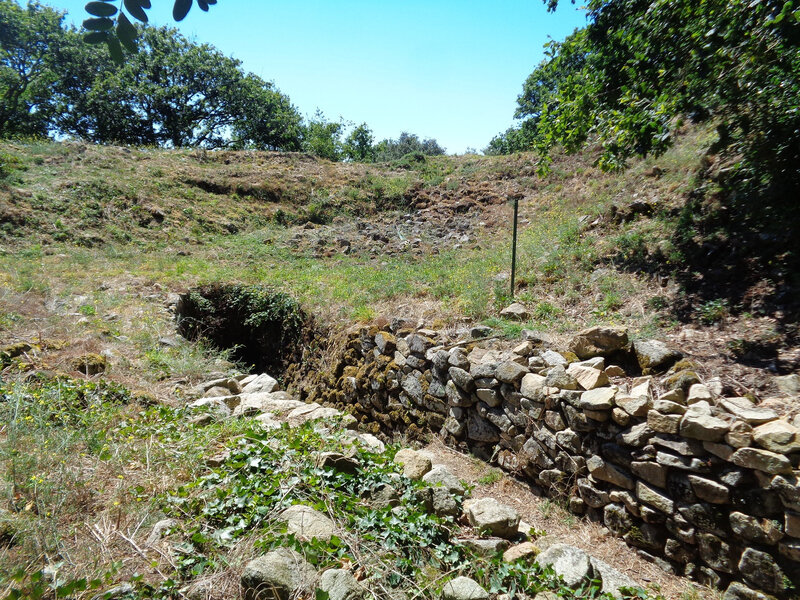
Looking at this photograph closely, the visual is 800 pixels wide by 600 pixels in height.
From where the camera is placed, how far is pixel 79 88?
25.9m

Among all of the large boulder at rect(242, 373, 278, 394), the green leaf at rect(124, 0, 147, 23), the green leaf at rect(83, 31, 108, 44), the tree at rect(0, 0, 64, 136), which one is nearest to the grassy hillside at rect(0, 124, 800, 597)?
the large boulder at rect(242, 373, 278, 394)

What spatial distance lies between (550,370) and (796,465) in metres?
1.89

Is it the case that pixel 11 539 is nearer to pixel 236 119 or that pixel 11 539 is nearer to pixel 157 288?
pixel 157 288

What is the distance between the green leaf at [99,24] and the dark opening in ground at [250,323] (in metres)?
6.66

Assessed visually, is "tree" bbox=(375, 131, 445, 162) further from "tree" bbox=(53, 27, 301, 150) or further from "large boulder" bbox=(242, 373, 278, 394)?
"large boulder" bbox=(242, 373, 278, 394)

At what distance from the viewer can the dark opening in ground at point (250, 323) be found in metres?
8.30

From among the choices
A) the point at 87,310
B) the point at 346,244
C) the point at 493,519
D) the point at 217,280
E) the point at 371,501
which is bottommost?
the point at 493,519

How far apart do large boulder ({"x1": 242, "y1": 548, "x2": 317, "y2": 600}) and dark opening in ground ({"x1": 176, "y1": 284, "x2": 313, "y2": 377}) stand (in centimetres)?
587

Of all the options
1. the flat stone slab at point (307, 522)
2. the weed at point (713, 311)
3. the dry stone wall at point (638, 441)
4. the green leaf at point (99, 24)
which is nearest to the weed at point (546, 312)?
the dry stone wall at point (638, 441)

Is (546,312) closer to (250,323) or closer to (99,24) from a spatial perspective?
(99,24)

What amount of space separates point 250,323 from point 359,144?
29.3 metres

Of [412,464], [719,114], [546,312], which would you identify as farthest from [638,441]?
[719,114]

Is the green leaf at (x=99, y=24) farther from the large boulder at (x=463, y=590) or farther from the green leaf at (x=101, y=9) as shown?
the large boulder at (x=463, y=590)

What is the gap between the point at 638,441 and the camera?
3611mm
